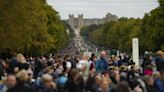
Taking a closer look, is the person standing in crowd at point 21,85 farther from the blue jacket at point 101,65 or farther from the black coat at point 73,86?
the blue jacket at point 101,65

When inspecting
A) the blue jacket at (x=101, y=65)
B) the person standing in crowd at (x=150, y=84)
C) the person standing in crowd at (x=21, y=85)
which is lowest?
the person standing in crowd at (x=150, y=84)

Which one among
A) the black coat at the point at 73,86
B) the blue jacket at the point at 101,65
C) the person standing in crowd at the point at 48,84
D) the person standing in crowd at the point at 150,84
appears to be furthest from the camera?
the blue jacket at the point at 101,65

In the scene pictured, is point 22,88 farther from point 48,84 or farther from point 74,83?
point 74,83

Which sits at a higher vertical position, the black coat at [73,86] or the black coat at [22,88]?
the black coat at [22,88]

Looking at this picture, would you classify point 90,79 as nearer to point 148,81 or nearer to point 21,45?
point 148,81

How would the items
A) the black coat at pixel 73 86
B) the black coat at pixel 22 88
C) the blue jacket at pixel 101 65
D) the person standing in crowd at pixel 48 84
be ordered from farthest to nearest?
the blue jacket at pixel 101 65
the black coat at pixel 73 86
the person standing in crowd at pixel 48 84
the black coat at pixel 22 88

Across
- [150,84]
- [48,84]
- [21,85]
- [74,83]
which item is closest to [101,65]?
[150,84]

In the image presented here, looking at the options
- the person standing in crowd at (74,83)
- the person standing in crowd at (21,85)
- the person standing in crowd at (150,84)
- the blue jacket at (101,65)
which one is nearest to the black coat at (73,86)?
the person standing in crowd at (74,83)

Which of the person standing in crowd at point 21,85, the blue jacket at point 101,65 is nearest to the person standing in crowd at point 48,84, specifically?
the person standing in crowd at point 21,85

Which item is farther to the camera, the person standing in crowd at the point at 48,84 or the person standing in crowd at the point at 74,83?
the person standing in crowd at the point at 74,83

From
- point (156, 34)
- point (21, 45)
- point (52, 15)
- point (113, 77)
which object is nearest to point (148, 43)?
point (156, 34)

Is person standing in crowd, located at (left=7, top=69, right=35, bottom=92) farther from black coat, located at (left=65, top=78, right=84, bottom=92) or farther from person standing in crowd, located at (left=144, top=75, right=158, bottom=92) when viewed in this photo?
person standing in crowd, located at (left=144, top=75, right=158, bottom=92)

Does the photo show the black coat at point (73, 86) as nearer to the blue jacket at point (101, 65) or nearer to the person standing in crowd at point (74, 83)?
the person standing in crowd at point (74, 83)

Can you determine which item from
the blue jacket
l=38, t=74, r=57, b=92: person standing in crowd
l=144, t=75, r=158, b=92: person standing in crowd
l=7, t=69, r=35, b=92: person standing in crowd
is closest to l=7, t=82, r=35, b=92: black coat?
l=7, t=69, r=35, b=92: person standing in crowd
